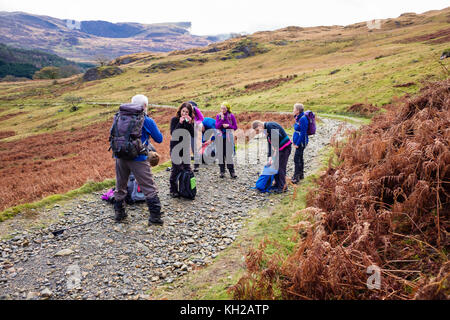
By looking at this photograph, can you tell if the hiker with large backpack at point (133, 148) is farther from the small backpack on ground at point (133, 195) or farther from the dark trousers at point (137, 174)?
the small backpack on ground at point (133, 195)

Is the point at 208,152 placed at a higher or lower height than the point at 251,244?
higher

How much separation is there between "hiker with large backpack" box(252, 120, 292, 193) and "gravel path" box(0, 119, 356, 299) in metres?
0.78

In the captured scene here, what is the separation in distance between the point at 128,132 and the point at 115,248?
8.68 feet

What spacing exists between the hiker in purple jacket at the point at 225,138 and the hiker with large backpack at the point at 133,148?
13.5ft

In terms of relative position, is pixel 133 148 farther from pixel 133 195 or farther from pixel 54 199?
pixel 54 199

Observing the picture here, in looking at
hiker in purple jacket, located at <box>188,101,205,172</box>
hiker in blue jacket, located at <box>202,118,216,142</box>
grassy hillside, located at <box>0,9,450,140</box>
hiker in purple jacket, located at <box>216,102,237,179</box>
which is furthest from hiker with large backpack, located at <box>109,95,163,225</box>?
grassy hillside, located at <box>0,9,450,140</box>

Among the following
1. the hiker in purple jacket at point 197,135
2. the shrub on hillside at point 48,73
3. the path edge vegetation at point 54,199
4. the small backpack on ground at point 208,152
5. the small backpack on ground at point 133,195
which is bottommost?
the path edge vegetation at point 54,199

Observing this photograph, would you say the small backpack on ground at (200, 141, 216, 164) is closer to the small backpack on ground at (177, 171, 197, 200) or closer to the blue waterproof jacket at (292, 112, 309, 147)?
the small backpack on ground at (177, 171, 197, 200)

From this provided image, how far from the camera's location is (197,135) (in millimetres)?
10508

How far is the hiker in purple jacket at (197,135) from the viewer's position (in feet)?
30.0

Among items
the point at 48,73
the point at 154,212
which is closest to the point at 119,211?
the point at 154,212

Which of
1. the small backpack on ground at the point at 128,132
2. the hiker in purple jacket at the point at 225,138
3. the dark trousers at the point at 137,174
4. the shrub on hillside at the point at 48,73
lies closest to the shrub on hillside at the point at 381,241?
the dark trousers at the point at 137,174

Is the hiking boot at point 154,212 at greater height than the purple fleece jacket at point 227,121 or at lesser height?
lesser

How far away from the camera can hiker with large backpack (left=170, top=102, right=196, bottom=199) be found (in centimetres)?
812
